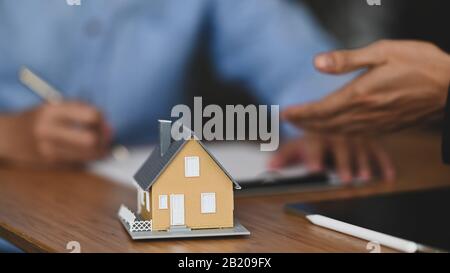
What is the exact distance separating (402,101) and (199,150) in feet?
1.14

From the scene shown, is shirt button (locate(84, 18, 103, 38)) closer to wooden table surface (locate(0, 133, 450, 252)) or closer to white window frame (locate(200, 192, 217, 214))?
wooden table surface (locate(0, 133, 450, 252))

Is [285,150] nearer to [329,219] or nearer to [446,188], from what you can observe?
[446,188]

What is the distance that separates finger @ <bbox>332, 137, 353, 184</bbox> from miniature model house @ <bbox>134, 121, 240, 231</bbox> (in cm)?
34

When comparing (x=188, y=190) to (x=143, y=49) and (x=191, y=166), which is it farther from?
(x=143, y=49)

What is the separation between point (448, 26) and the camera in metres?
1.38

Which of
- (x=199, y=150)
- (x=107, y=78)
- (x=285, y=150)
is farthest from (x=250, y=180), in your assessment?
(x=107, y=78)

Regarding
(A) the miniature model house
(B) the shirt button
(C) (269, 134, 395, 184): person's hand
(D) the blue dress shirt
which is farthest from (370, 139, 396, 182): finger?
(B) the shirt button

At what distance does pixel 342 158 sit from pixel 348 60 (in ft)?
0.72

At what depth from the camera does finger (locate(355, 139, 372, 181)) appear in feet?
3.64

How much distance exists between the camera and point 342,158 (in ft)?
3.68

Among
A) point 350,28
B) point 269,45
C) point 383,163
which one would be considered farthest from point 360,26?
point 383,163

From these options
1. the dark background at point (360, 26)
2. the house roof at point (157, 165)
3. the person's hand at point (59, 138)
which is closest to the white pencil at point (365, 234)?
the house roof at point (157, 165)

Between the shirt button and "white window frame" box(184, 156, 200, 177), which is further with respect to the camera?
the shirt button

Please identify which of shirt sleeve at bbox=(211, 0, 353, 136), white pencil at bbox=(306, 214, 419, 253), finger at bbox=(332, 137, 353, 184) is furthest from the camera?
shirt sleeve at bbox=(211, 0, 353, 136)
